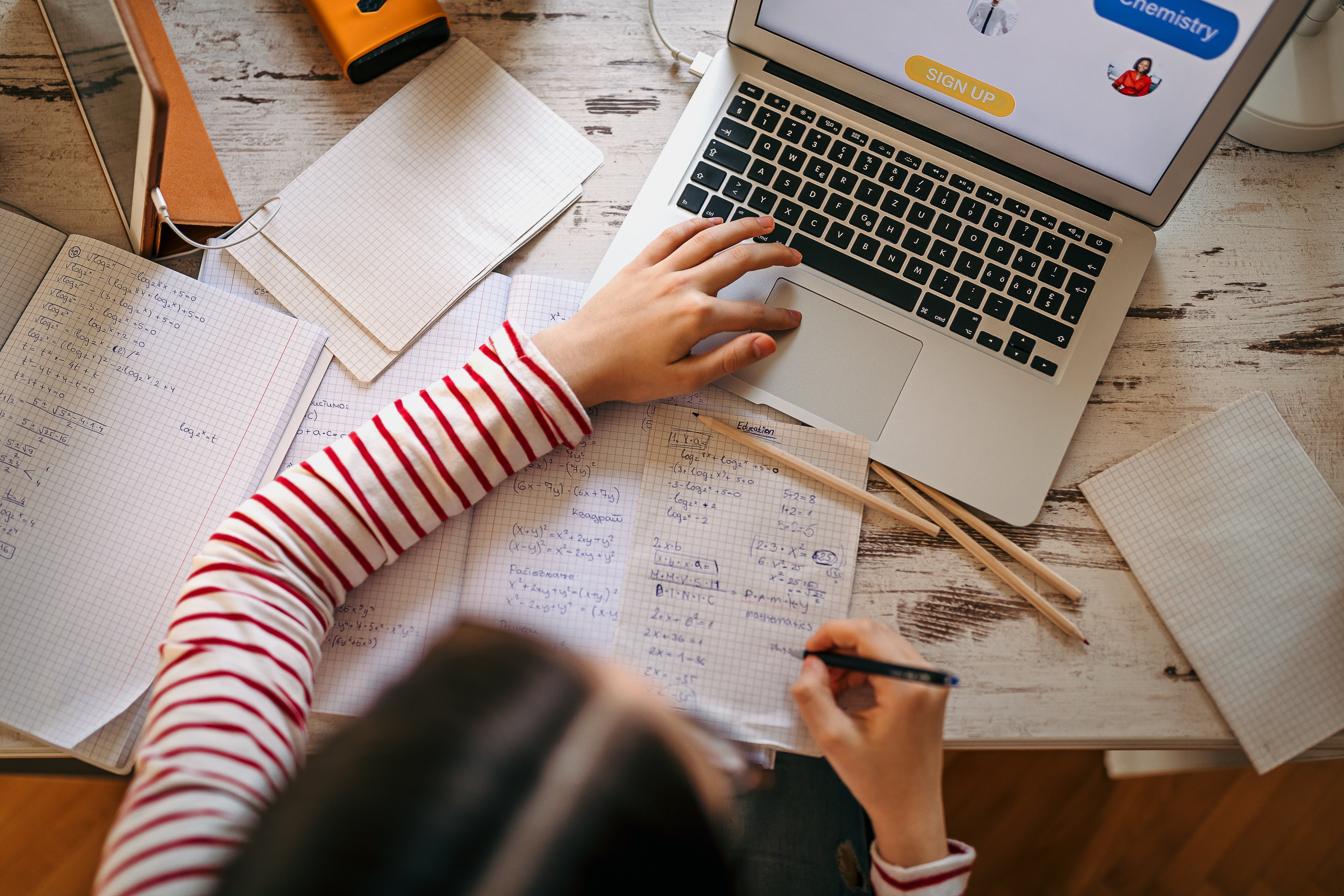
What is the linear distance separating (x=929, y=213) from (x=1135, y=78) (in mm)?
181

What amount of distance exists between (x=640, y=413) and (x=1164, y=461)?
48 centimetres

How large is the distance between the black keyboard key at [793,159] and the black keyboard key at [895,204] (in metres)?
0.08

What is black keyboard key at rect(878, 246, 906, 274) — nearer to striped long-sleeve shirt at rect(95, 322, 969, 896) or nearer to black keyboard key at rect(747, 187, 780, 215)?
black keyboard key at rect(747, 187, 780, 215)

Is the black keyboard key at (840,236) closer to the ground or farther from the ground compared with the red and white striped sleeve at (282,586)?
farther from the ground

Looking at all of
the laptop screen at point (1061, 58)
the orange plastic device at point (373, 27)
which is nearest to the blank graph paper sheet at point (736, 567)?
the laptop screen at point (1061, 58)

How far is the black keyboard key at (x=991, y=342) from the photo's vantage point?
0.67m

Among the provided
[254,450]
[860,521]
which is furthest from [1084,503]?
[254,450]

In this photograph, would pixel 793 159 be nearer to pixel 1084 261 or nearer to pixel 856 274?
pixel 856 274

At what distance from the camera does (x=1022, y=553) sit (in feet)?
2.14

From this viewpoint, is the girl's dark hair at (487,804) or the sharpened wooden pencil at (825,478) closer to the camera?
the girl's dark hair at (487,804)

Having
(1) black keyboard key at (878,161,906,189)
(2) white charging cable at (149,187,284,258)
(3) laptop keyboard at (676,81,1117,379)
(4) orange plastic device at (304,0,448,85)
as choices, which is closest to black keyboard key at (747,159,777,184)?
(3) laptop keyboard at (676,81,1117,379)

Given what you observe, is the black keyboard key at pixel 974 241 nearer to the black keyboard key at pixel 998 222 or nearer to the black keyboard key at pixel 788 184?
the black keyboard key at pixel 998 222

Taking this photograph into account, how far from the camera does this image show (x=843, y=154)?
708 mm

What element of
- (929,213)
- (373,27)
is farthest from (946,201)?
(373,27)
